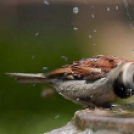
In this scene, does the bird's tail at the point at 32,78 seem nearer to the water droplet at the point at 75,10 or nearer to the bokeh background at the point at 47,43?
the bokeh background at the point at 47,43

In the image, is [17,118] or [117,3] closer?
[17,118]

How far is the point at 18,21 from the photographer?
6539mm

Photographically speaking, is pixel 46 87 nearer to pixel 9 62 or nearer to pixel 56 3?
pixel 9 62

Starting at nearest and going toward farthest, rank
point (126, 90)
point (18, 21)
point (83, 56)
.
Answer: point (126, 90) < point (83, 56) < point (18, 21)

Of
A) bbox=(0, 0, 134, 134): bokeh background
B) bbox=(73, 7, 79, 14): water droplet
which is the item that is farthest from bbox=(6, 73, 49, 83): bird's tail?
bbox=(73, 7, 79, 14): water droplet

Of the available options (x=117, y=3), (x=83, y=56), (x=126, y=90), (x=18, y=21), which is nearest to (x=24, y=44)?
(x=18, y=21)

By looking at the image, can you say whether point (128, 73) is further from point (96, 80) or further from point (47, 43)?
point (47, 43)

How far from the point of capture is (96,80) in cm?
356

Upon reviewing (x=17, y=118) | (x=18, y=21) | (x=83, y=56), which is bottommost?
(x=17, y=118)

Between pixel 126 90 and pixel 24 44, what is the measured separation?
3.16 meters

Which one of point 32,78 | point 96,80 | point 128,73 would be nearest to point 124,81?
point 128,73

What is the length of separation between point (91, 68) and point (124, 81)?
0.35 m

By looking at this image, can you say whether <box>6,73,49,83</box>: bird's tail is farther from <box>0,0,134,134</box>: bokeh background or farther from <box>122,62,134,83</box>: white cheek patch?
<box>0,0,134,134</box>: bokeh background

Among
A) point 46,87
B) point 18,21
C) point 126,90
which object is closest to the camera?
point 126,90
